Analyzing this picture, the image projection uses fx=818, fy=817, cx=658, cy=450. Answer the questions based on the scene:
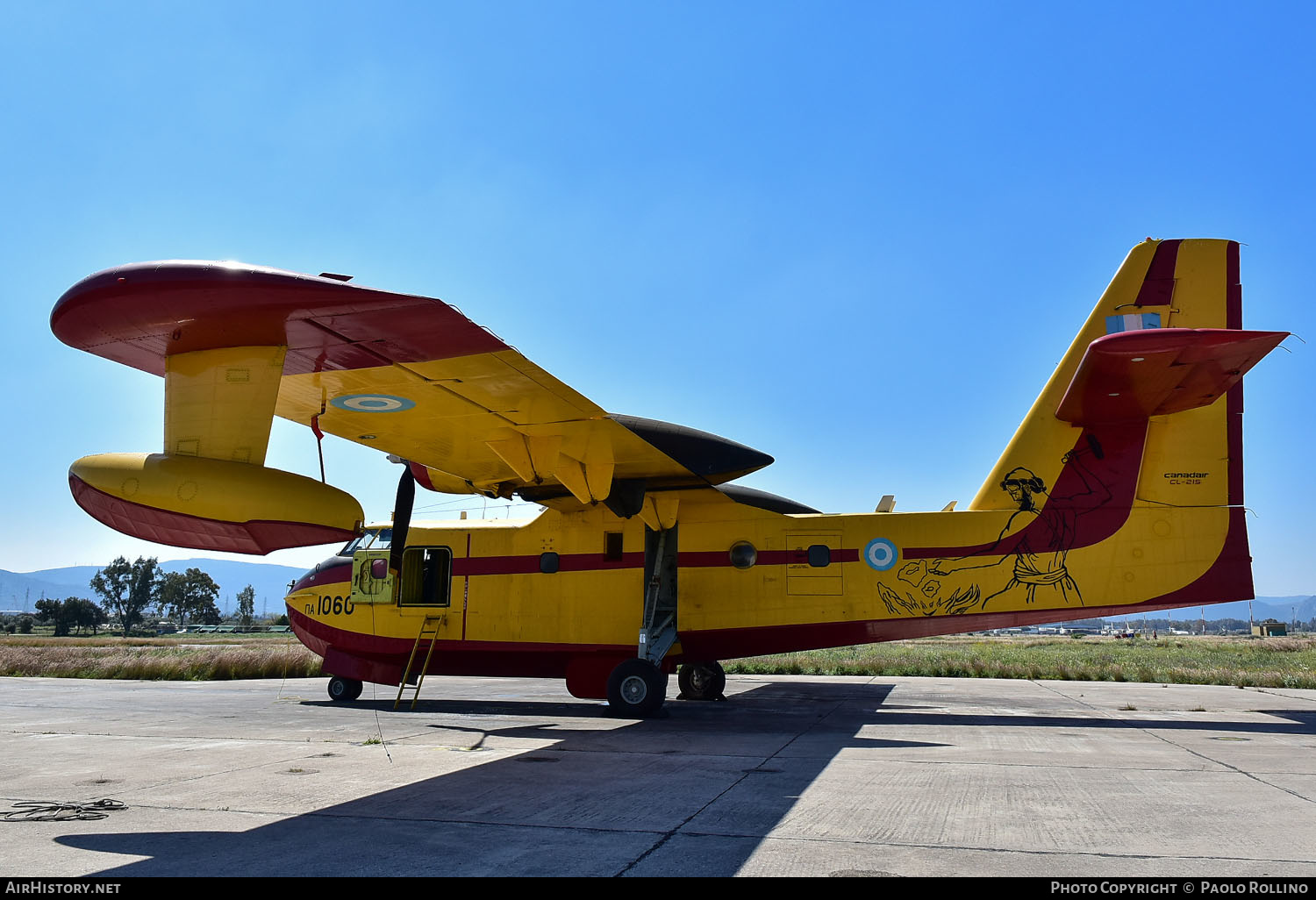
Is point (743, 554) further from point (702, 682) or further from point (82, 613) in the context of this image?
point (82, 613)

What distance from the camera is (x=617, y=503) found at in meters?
12.5

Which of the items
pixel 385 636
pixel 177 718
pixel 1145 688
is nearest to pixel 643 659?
pixel 385 636

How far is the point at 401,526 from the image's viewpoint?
11930 mm

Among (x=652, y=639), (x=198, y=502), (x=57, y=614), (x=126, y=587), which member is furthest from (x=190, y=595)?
(x=198, y=502)

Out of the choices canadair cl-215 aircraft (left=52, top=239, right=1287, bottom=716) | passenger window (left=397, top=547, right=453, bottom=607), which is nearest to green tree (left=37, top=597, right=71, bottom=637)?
passenger window (left=397, top=547, right=453, bottom=607)

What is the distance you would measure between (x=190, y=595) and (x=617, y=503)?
358 ft

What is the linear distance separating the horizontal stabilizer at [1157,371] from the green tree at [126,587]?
96945 mm

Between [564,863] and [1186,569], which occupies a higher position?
[1186,569]

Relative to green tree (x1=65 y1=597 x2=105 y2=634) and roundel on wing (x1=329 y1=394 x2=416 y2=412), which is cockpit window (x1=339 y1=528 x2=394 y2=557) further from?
green tree (x1=65 y1=597 x2=105 y2=634)

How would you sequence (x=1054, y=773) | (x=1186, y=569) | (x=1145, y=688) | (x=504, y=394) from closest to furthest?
(x=1054, y=773), (x=504, y=394), (x=1186, y=569), (x=1145, y=688)

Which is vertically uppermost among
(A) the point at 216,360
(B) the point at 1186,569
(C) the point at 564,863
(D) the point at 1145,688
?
(A) the point at 216,360

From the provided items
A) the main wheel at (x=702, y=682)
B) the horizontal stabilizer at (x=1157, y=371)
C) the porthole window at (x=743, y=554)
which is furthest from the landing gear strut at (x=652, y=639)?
the horizontal stabilizer at (x=1157, y=371)

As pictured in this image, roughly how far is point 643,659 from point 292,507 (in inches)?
272
